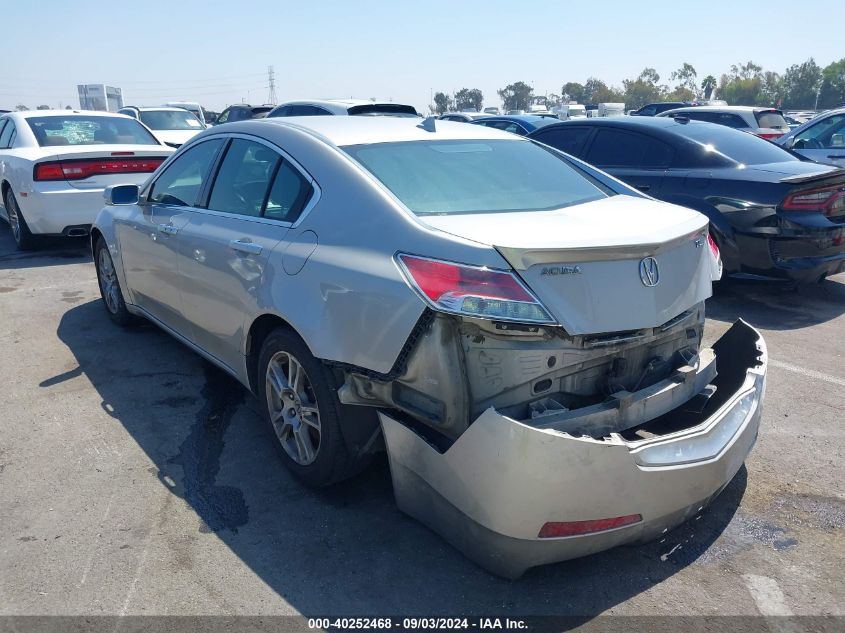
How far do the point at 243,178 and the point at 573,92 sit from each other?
11324 cm

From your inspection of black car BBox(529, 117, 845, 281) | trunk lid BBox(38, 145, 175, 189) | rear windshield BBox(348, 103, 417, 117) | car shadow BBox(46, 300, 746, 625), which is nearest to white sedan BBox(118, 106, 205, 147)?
rear windshield BBox(348, 103, 417, 117)

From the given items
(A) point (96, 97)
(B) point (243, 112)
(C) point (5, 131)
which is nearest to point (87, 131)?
(C) point (5, 131)

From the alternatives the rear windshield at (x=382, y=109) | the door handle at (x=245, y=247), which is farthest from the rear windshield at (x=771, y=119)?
the door handle at (x=245, y=247)

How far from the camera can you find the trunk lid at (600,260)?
8.33ft

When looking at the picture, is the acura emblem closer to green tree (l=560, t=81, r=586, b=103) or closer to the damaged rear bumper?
the damaged rear bumper

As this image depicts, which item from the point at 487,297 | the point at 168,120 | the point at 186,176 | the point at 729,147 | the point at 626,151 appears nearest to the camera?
the point at 487,297

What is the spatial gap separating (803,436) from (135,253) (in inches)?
172

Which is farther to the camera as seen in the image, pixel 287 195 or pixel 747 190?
pixel 747 190

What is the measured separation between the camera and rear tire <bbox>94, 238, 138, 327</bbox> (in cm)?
562

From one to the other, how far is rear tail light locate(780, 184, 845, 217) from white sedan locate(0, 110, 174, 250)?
6513 mm

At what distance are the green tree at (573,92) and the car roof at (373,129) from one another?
10850 cm

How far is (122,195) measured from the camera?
16.8 ft

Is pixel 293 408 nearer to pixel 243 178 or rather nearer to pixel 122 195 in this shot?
pixel 243 178

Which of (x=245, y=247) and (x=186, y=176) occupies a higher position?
(x=186, y=176)
